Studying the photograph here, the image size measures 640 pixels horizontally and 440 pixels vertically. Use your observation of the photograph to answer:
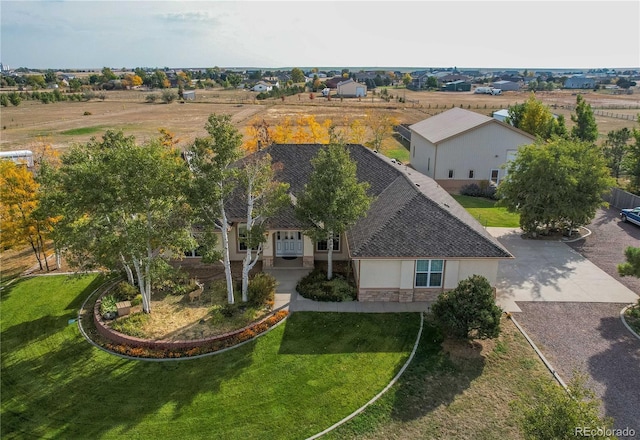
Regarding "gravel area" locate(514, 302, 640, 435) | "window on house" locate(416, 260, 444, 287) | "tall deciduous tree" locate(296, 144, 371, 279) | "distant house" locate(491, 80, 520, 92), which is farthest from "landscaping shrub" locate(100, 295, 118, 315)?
"distant house" locate(491, 80, 520, 92)

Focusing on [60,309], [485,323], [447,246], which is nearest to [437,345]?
[485,323]

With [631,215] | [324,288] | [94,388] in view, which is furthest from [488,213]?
[94,388]

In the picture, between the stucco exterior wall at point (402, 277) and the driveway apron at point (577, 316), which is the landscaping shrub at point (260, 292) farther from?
the driveway apron at point (577, 316)

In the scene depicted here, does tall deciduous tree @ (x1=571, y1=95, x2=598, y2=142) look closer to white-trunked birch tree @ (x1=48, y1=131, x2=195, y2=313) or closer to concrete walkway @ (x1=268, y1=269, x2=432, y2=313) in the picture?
concrete walkway @ (x1=268, y1=269, x2=432, y2=313)

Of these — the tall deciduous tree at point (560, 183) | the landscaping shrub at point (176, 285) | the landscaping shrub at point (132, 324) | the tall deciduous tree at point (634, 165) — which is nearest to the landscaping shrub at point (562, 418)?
the landscaping shrub at point (132, 324)

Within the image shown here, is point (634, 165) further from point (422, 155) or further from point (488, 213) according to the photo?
point (422, 155)

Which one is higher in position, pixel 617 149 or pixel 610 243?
pixel 617 149
